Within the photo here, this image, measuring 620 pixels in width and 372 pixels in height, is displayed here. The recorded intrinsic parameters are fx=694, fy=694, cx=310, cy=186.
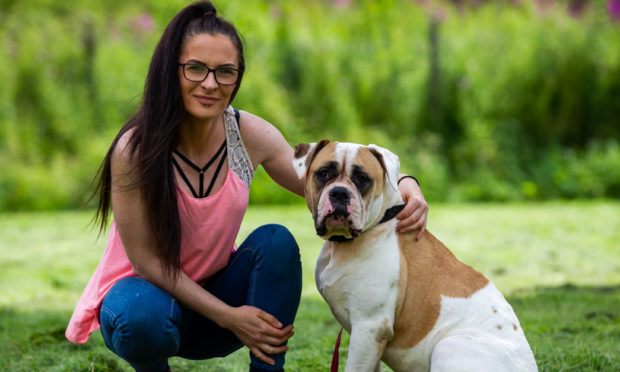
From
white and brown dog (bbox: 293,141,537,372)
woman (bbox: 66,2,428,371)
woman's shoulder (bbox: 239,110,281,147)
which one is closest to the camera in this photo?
white and brown dog (bbox: 293,141,537,372)

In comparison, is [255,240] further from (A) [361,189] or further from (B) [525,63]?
(B) [525,63]

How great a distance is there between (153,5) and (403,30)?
3.94m

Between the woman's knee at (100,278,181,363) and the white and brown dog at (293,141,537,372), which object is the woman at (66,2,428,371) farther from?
the white and brown dog at (293,141,537,372)

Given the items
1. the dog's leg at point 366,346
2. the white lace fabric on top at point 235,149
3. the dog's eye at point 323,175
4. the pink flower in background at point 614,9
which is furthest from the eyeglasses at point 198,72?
the pink flower in background at point 614,9

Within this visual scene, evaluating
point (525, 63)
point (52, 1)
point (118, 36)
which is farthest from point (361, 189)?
point (52, 1)

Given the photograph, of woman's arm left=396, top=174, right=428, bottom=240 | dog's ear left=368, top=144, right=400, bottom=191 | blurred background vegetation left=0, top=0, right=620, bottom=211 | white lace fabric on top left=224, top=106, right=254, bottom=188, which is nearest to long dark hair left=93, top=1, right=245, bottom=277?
white lace fabric on top left=224, top=106, right=254, bottom=188

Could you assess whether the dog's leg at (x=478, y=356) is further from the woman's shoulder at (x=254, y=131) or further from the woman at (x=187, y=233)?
the woman's shoulder at (x=254, y=131)

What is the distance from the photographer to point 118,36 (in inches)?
469

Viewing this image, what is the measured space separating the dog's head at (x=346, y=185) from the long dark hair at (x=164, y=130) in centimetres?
55

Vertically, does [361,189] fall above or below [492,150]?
above

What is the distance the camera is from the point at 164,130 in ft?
9.23

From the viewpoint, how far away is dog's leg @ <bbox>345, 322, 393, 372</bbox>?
8.82 ft

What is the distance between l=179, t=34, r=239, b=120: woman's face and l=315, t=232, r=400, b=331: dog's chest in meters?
0.79

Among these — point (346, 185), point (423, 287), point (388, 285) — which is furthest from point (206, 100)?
point (423, 287)
